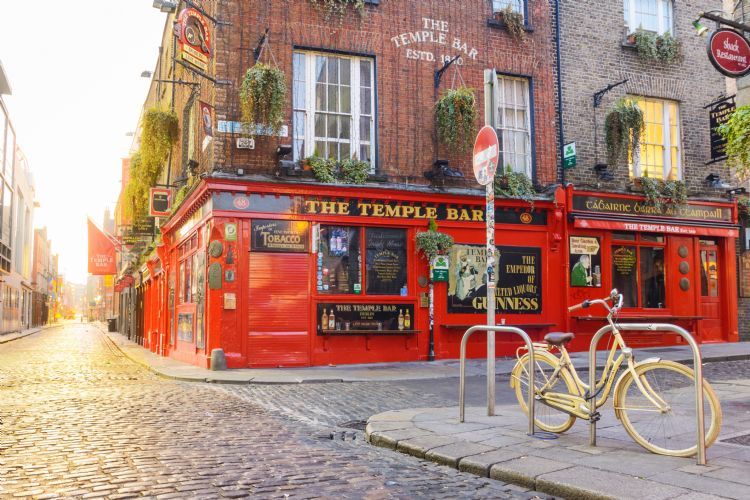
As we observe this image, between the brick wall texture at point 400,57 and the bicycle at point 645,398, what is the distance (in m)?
9.49

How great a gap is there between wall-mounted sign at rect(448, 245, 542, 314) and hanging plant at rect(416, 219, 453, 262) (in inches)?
17.1

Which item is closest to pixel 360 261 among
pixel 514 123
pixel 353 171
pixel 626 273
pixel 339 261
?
pixel 339 261

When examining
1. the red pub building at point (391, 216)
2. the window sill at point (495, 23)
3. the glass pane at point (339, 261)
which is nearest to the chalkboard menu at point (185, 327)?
the red pub building at point (391, 216)

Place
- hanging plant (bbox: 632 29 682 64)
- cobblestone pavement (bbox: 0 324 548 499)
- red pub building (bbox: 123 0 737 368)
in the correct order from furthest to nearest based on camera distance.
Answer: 1. hanging plant (bbox: 632 29 682 64)
2. red pub building (bbox: 123 0 737 368)
3. cobblestone pavement (bbox: 0 324 548 499)

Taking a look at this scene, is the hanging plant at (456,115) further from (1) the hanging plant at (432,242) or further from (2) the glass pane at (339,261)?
(2) the glass pane at (339,261)

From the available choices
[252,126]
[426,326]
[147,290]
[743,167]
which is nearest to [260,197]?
[252,126]

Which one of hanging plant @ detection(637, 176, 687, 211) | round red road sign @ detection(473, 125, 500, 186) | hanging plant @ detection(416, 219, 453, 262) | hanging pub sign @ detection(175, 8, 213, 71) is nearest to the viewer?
round red road sign @ detection(473, 125, 500, 186)

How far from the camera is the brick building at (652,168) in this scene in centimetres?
1670

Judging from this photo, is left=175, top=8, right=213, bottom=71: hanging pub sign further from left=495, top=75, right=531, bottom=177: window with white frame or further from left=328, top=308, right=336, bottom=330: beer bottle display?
left=495, top=75, right=531, bottom=177: window with white frame

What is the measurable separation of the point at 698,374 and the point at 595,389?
3.21ft

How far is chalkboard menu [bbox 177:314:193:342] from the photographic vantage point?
1640 centimetres

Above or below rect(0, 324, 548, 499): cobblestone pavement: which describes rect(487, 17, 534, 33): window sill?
above

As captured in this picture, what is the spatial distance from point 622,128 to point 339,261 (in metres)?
7.80

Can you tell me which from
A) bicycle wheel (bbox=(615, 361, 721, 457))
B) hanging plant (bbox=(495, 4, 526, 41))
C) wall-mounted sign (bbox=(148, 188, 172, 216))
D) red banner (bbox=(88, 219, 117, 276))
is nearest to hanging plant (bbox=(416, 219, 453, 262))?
hanging plant (bbox=(495, 4, 526, 41))
